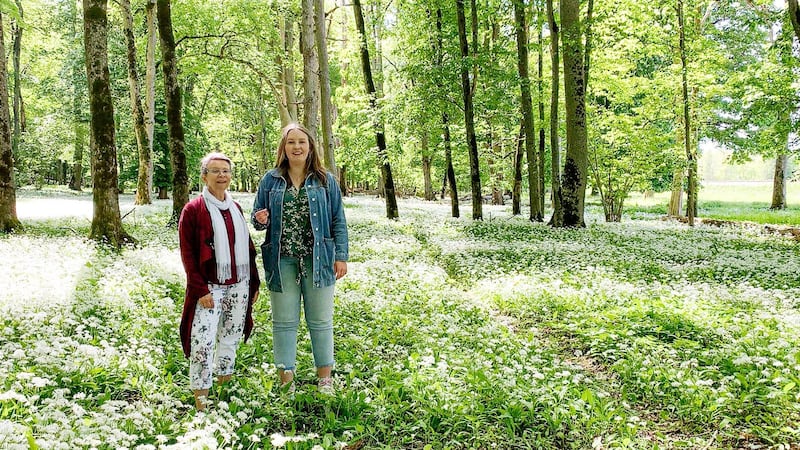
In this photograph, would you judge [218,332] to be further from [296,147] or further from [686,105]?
Answer: [686,105]

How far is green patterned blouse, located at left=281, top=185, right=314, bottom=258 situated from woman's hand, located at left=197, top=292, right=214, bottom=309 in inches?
31.5

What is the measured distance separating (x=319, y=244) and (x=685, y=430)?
3.73 metres

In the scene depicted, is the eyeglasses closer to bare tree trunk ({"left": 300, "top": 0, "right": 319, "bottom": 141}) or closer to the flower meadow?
the flower meadow

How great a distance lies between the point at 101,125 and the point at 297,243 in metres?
8.72

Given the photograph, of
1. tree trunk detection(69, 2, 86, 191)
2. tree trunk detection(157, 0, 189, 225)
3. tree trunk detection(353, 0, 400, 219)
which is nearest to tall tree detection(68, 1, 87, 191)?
tree trunk detection(69, 2, 86, 191)

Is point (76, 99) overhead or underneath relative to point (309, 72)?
overhead

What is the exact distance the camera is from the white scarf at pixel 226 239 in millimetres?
4473

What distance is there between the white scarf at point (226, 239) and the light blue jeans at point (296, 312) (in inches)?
16.0

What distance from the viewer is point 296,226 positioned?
4.96m

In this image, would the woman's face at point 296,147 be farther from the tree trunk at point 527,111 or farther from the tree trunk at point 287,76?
the tree trunk at point 287,76

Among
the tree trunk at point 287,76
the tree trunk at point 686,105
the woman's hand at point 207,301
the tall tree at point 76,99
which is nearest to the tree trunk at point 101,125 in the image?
the woman's hand at point 207,301

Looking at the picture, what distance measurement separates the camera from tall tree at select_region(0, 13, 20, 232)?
13.2 m

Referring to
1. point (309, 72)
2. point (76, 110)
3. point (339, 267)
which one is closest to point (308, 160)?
point (339, 267)

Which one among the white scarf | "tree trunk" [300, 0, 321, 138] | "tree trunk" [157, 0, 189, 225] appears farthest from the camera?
"tree trunk" [300, 0, 321, 138]
